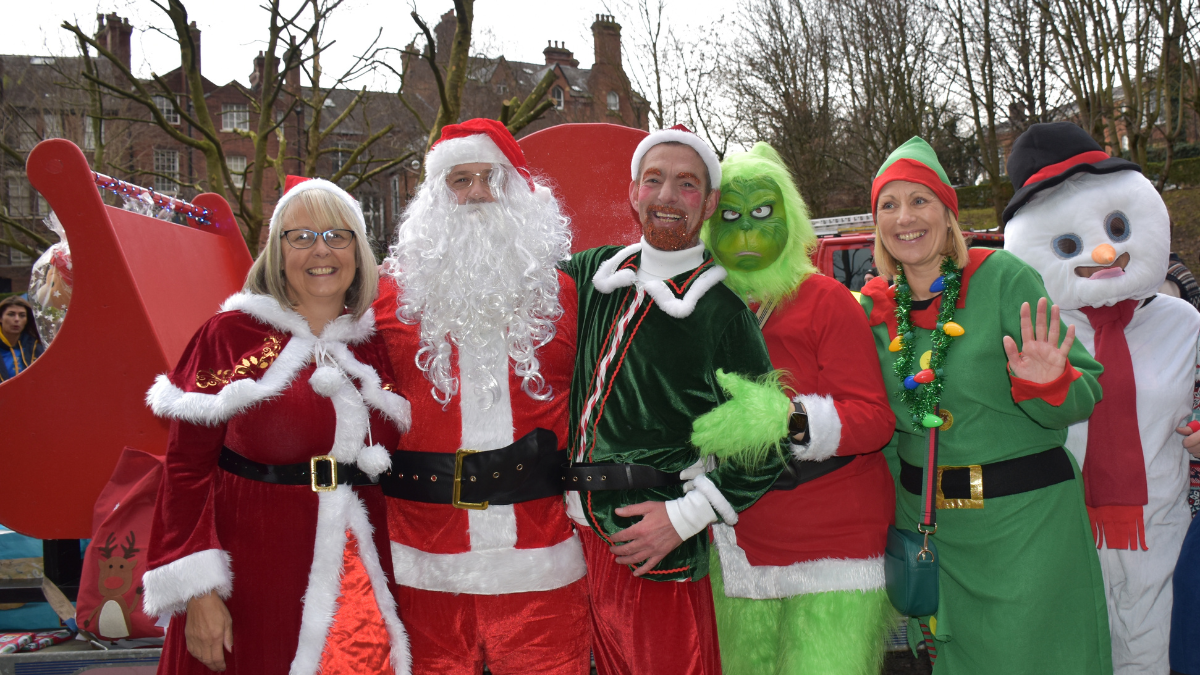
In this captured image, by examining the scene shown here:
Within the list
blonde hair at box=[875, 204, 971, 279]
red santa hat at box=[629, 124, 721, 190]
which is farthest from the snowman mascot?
red santa hat at box=[629, 124, 721, 190]

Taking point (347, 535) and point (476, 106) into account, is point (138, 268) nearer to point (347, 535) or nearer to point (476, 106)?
point (347, 535)

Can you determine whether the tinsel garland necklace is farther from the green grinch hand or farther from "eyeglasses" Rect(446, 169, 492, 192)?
"eyeglasses" Rect(446, 169, 492, 192)

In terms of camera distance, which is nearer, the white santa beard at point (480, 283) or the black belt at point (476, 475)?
the black belt at point (476, 475)

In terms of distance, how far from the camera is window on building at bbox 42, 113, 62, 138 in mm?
16297

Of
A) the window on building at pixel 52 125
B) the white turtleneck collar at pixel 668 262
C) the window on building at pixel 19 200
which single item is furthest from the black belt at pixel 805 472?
the window on building at pixel 19 200

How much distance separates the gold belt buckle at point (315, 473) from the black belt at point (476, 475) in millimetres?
231

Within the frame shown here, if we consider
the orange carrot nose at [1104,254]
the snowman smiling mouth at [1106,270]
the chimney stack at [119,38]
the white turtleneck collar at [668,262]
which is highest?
the chimney stack at [119,38]

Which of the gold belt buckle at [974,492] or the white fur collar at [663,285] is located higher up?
the white fur collar at [663,285]

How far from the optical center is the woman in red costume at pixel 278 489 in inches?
76.6

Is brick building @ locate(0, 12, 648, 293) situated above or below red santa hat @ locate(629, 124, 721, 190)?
above

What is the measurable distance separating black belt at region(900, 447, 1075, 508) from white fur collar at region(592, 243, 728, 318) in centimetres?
95

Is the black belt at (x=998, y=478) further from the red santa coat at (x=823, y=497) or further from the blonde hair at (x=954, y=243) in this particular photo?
the blonde hair at (x=954, y=243)

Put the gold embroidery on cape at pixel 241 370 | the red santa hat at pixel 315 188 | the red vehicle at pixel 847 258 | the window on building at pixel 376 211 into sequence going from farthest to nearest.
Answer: the window on building at pixel 376 211 < the red vehicle at pixel 847 258 < the red santa hat at pixel 315 188 < the gold embroidery on cape at pixel 241 370

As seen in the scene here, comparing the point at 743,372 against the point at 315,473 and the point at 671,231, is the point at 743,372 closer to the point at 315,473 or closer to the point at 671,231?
the point at 671,231
